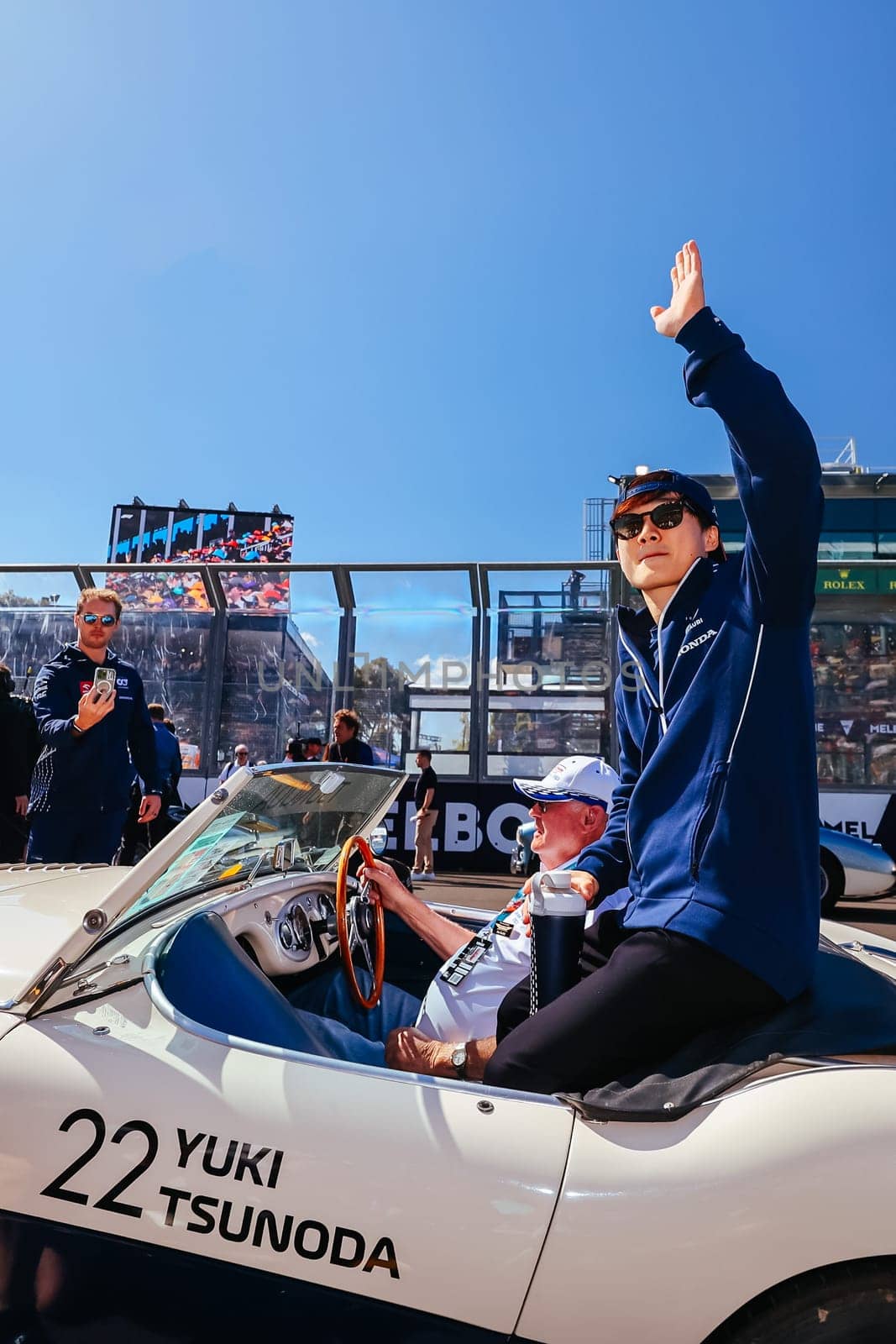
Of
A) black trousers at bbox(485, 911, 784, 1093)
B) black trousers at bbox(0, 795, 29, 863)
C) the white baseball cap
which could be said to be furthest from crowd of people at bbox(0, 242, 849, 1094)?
black trousers at bbox(0, 795, 29, 863)

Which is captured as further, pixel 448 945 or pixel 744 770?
pixel 448 945

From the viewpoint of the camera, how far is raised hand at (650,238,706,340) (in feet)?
5.24

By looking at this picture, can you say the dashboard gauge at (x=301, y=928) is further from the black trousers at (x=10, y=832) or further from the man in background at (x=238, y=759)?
the man in background at (x=238, y=759)

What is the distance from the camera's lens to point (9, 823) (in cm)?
464

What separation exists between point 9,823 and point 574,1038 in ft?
13.4

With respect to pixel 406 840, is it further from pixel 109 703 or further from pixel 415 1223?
pixel 415 1223

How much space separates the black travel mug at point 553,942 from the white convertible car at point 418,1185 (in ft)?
1.16

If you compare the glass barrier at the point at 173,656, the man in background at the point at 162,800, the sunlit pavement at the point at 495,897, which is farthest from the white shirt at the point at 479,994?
the glass barrier at the point at 173,656

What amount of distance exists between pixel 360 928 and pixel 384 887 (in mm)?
135

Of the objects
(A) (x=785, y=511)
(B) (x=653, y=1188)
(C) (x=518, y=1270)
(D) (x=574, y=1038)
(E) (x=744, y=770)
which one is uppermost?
(A) (x=785, y=511)

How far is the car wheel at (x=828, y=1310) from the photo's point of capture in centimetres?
118

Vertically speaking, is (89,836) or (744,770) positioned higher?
(744,770)

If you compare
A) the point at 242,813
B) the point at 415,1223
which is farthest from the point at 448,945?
the point at 415,1223

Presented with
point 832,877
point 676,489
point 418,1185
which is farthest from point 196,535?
point 418,1185
